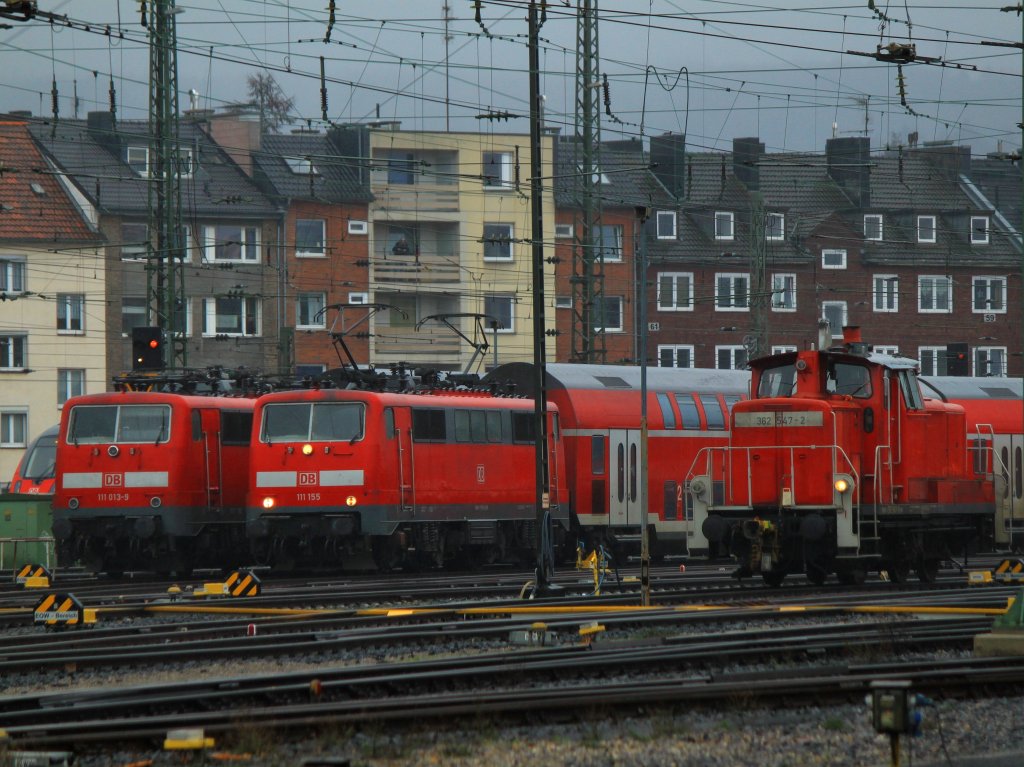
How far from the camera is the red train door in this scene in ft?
92.6

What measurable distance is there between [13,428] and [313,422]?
3636cm

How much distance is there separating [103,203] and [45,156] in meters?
2.71

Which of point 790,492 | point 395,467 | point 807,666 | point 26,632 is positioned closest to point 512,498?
point 395,467

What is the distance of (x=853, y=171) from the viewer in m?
70.6

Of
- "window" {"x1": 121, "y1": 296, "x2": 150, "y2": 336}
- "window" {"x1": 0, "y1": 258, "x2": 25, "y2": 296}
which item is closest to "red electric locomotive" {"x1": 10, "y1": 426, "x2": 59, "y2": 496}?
"window" {"x1": 0, "y1": 258, "x2": 25, "y2": 296}

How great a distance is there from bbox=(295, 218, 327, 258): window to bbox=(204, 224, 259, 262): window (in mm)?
1623

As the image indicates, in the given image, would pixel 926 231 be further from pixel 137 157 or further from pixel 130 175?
pixel 130 175

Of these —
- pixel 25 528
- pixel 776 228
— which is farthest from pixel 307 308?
pixel 25 528

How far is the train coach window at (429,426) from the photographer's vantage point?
2770cm

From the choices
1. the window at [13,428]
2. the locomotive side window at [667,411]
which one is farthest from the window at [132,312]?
the locomotive side window at [667,411]

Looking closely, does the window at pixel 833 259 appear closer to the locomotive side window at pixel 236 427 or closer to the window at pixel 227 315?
the window at pixel 227 315

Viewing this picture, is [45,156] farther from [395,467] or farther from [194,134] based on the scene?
[395,467]

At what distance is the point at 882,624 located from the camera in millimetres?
15648

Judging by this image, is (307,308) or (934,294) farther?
(934,294)
